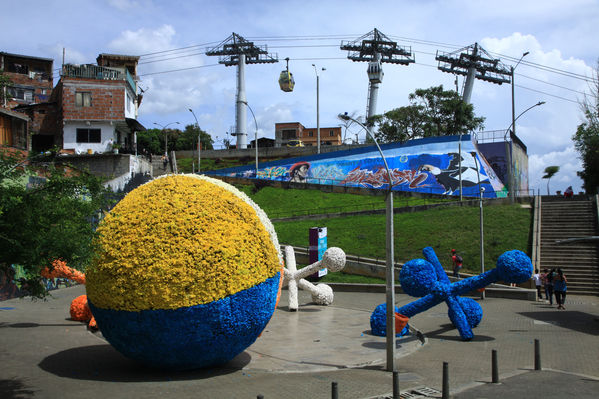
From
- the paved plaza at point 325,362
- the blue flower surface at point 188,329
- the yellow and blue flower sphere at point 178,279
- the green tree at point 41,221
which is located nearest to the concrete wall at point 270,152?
the paved plaza at point 325,362

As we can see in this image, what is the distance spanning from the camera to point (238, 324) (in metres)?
10.1

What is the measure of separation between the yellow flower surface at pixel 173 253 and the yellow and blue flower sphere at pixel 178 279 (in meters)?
0.02

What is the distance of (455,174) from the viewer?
44125mm

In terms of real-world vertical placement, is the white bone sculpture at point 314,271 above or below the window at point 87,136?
below

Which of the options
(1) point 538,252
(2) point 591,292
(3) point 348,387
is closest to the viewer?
(3) point 348,387

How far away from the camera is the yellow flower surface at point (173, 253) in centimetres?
959

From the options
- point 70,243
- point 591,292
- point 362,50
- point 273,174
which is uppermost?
point 362,50

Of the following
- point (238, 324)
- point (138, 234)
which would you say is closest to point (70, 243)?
point (138, 234)

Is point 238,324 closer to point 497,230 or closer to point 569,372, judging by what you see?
point 569,372

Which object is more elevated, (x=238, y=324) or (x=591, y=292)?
(x=238, y=324)

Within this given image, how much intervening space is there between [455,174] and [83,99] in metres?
32.3

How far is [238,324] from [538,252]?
23.0 metres

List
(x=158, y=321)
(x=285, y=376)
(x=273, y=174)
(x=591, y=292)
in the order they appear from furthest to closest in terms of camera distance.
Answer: (x=273, y=174) < (x=591, y=292) < (x=285, y=376) < (x=158, y=321)

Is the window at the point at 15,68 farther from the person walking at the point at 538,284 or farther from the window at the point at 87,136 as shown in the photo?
the person walking at the point at 538,284
